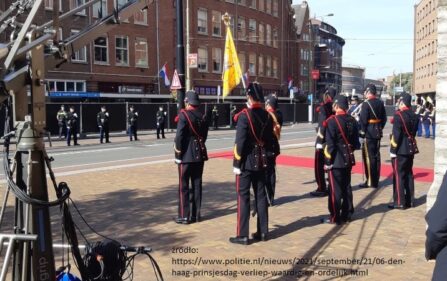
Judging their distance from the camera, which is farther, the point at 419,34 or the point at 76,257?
the point at 419,34

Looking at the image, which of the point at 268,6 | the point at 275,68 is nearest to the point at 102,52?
the point at 268,6

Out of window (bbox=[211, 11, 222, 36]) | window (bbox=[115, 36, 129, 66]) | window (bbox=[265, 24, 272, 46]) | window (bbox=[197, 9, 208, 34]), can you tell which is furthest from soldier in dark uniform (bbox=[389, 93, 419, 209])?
window (bbox=[265, 24, 272, 46])

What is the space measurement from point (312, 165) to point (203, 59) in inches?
1236

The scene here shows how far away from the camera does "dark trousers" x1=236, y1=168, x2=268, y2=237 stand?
6469mm

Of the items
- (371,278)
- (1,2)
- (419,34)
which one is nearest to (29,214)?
(371,278)

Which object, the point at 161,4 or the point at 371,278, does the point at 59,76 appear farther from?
the point at 371,278

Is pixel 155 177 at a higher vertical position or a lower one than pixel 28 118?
lower

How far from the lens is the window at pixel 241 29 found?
1939 inches

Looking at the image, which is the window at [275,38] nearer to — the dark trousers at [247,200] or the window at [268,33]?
the window at [268,33]

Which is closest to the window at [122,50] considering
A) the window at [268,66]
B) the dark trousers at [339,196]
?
the window at [268,66]

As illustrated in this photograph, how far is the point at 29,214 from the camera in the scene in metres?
3.12

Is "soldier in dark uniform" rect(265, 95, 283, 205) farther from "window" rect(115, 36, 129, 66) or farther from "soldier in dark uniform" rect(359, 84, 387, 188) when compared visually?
"window" rect(115, 36, 129, 66)

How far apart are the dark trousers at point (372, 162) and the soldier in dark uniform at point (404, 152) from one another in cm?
186

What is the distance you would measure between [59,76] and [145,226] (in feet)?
88.1
